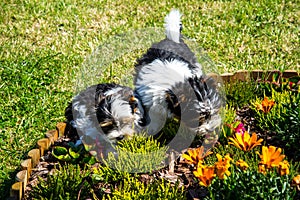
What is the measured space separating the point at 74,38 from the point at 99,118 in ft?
9.08

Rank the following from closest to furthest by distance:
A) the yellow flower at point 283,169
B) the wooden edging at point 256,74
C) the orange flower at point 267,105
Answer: the yellow flower at point 283,169, the orange flower at point 267,105, the wooden edging at point 256,74

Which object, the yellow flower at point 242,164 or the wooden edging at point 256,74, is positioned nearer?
the yellow flower at point 242,164

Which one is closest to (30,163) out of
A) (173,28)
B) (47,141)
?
(47,141)

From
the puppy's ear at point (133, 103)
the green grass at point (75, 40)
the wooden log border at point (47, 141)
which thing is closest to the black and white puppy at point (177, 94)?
the puppy's ear at point (133, 103)

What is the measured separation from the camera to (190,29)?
22.4 ft

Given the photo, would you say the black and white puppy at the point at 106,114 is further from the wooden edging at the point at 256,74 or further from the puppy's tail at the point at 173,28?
the puppy's tail at the point at 173,28

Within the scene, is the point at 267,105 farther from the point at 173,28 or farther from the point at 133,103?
the point at 173,28

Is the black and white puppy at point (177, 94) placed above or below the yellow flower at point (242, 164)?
above

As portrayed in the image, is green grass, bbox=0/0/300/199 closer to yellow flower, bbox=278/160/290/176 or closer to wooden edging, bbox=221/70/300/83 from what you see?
wooden edging, bbox=221/70/300/83

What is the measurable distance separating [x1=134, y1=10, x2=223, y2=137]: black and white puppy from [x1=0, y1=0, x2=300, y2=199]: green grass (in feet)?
3.58

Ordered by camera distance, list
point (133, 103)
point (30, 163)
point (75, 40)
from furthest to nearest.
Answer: point (75, 40) < point (133, 103) < point (30, 163)

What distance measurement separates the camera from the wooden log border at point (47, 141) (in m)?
3.44

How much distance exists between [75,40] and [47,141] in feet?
8.77

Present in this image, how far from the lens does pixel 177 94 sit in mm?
4047
